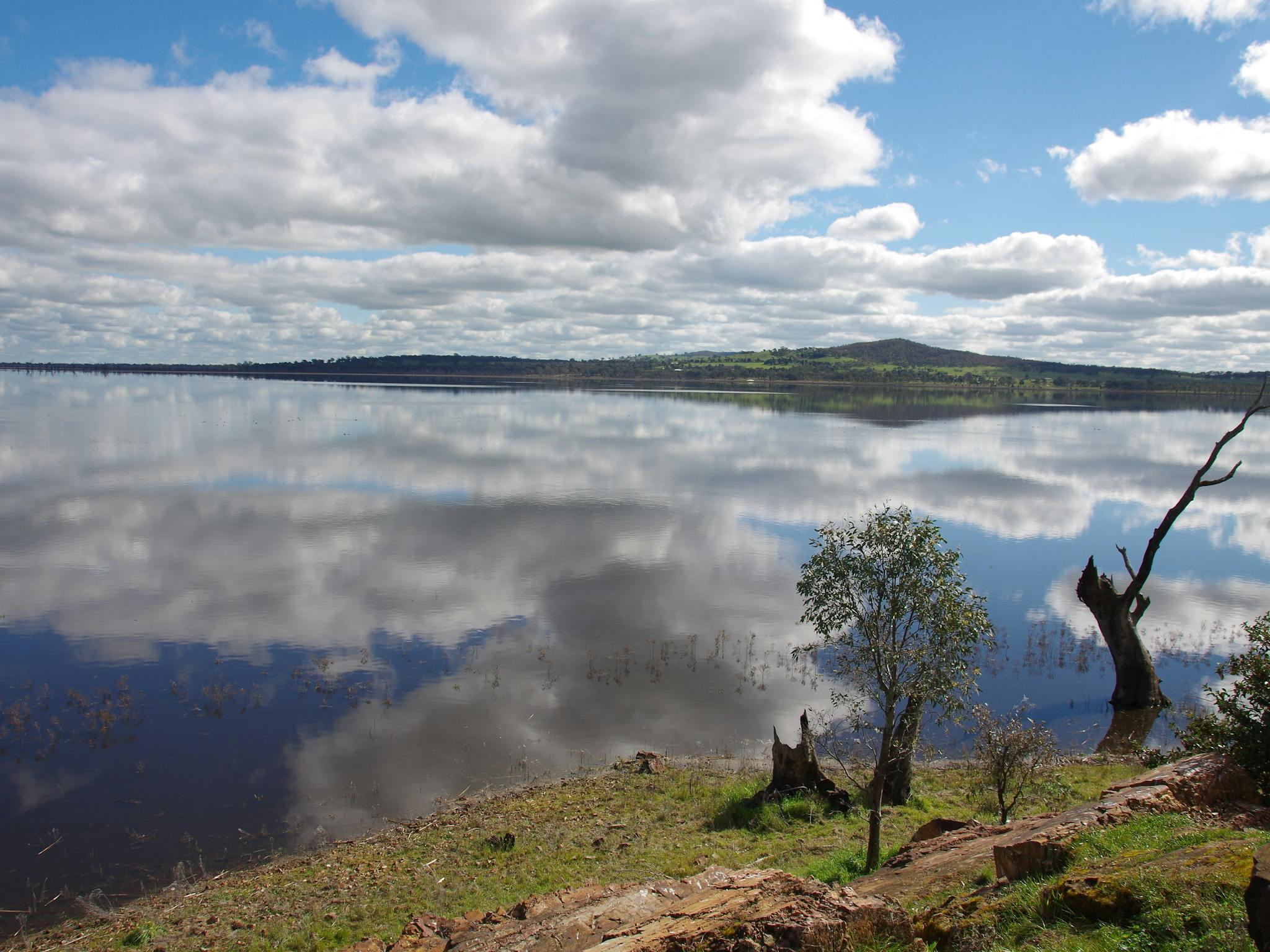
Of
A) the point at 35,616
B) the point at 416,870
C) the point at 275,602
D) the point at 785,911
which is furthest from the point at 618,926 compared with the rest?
the point at 35,616

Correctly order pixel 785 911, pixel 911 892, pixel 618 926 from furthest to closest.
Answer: pixel 911 892 → pixel 618 926 → pixel 785 911

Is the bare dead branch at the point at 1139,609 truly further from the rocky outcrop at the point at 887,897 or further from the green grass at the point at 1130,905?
the green grass at the point at 1130,905

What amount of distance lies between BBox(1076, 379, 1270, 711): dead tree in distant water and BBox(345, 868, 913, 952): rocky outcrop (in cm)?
2229

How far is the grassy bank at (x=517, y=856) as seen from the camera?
14.4 metres

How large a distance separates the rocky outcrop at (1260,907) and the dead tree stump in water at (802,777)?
1316cm

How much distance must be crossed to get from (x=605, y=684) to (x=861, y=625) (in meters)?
13.7

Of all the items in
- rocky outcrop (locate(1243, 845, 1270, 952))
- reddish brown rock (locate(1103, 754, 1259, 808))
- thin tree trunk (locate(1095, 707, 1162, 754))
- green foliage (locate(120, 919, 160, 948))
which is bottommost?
thin tree trunk (locate(1095, 707, 1162, 754))

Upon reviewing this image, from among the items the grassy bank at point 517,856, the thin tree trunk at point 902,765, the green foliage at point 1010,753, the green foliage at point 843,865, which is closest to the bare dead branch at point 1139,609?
the grassy bank at point 517,856

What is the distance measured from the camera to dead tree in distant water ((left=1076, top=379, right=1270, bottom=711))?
91.2 feet

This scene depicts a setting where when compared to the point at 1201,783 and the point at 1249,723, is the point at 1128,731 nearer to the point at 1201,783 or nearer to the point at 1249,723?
the point at 1249,723

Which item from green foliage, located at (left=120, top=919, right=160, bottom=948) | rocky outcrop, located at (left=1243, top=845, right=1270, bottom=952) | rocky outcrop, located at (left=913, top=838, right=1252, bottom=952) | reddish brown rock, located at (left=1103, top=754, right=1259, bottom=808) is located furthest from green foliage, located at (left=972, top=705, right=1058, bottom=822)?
green foliage, located at (left=120, top=919, right=160, bottom=948)

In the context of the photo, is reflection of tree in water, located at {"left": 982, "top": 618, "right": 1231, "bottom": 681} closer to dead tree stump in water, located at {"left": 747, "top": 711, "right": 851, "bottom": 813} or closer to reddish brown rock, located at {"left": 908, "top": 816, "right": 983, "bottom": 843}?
dead tree stump in water, located at {"left": 747, "top": 711, "right": 851, "bottom": 813}

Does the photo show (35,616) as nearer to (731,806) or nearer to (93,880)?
(93,880)

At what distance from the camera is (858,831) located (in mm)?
18562
